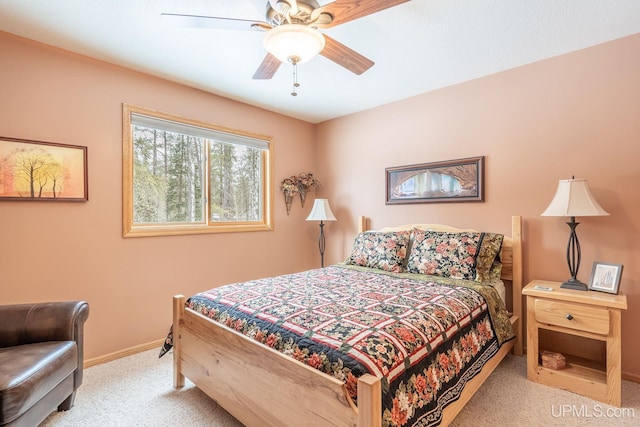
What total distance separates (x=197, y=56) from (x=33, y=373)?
2.32 meters

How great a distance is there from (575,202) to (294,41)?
2141mm

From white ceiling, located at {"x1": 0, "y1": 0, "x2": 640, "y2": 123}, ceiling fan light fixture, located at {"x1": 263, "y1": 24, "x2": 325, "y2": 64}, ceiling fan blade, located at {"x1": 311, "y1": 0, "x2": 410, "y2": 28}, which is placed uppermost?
white ceiling, located at {"x1": 0, "y1": 0, "x2": 640, "y2": 123}

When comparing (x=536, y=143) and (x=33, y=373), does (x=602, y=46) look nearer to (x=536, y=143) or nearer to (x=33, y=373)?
(x=536, y=143)

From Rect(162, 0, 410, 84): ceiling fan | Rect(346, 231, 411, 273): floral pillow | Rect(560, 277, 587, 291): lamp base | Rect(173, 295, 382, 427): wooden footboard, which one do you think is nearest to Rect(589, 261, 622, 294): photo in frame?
Rect(560, 277, 587, 291): lamp base

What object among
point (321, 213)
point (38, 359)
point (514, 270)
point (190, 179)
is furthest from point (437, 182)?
point (38, 359)

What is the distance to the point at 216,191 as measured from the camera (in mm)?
3402

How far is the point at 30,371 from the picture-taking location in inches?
59.6

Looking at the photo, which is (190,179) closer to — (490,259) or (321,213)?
(321,213)

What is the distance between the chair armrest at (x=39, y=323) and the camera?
1837 millimetres

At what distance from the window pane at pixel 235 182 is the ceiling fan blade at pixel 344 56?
1.92 meters

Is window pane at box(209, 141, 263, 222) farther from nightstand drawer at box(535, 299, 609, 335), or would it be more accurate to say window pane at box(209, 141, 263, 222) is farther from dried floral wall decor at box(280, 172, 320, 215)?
nightstand drawer at box(535, 299, 609, 335)

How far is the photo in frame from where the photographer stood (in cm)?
207

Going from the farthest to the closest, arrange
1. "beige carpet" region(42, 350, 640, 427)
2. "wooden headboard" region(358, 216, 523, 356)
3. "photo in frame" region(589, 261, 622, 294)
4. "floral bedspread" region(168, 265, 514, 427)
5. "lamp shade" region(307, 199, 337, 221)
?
"lamp shade" region(307, 199, 337, 221), "wooden headboard" region(358, 216, 523, 356), "photo in frame" region(589, 261, 622, 294), "beige carpet" region(42, 350, 640, 427), "floral bedspread" region(168, 265, 514, 427)

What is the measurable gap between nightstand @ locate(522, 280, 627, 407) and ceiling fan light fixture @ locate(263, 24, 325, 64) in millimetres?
2205
